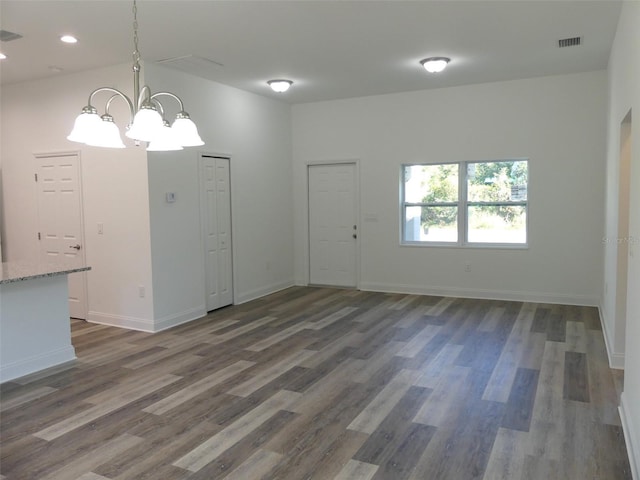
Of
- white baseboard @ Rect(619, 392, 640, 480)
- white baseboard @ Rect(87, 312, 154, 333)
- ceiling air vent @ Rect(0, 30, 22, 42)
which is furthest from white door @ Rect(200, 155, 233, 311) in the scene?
white baseboard @ Rect(619, 392, 640, 480)

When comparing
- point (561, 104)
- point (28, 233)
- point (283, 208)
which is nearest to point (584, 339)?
point (561, 104)

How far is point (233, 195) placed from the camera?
259 inches

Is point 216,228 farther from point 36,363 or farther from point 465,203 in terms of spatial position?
point 465,203

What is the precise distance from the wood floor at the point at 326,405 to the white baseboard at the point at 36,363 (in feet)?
0.41

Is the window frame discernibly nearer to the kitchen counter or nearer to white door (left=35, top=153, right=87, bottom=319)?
white door (left=35, top=153, right=87, bottom=319)

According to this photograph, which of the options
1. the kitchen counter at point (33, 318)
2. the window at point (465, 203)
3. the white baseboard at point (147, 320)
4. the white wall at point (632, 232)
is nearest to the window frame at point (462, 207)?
the window at point (465, 203)

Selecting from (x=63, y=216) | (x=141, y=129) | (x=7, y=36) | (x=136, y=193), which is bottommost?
(x=63, y=216)

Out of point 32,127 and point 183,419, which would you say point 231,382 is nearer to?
point 183,419

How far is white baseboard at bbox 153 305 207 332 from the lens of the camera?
541 centimetres

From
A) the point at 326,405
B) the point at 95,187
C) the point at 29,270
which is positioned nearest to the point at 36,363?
the point at 29,270

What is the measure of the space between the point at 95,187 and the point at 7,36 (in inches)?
70.5

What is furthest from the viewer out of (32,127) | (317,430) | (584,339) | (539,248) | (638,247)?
(539,248)

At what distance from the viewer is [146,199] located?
5.22m

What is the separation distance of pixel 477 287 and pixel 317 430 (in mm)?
4439
